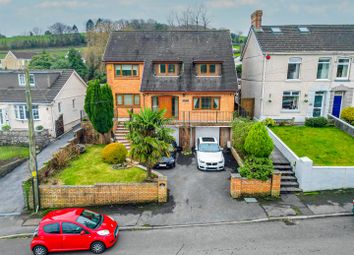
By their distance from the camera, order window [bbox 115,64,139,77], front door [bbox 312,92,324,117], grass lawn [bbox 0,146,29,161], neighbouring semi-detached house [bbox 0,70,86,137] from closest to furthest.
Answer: grass lawn [bbox 0,146,29,161] → front door [bbox 312,92,324,117] → window [bbox 115,64,139,77] → neighbouring semi-detached house [bbox 0,70,86,137]

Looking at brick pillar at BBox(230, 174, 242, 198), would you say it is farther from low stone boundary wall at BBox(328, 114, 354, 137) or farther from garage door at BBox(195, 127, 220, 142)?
low stone boundary wall at BBox(328, 114, 354, 137)

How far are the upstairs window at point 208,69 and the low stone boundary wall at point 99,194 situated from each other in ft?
41.4

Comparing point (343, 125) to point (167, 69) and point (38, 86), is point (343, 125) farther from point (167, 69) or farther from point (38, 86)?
point (38, 86)

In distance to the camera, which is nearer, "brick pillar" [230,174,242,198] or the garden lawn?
"brick pillar" [230,174,242,198]

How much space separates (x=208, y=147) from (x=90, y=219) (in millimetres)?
10922

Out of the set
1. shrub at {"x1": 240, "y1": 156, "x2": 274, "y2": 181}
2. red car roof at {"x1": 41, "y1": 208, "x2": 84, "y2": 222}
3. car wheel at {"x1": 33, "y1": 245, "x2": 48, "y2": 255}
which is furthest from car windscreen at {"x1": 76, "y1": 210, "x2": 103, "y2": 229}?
shrub at {"x1": 240, "y1": 156, "x2": 274, "y2": 181}

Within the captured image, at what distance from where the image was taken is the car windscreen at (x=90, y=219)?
11.5m

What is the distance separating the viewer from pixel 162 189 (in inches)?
588

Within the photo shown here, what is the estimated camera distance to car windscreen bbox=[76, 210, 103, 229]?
11492 millimetres

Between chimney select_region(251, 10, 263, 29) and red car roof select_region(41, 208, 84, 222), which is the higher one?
chimney select_region(251, 10, 263, 29)

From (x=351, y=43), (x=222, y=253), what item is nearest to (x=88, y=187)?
(x=222, y=253)

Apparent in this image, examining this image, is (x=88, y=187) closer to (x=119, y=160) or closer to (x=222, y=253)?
(x=119, y=160)

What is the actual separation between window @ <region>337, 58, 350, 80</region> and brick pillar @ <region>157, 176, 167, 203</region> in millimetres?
19521

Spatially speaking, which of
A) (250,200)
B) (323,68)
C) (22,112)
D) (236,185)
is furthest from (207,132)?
(22,112)
